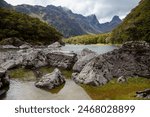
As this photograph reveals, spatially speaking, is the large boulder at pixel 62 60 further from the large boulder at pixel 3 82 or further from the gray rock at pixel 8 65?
the large boulder at pixel 3 82

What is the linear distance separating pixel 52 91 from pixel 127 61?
10.3 metres

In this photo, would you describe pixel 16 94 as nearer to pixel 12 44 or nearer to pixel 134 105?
pixel 134 105

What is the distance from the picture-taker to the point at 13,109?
17.0 metres

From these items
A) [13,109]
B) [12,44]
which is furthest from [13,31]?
[13,109]

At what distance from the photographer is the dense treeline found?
168625 mm

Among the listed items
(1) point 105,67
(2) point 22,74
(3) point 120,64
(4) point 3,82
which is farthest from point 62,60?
(4) point 3,82

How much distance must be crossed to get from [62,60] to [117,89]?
48.2 feet

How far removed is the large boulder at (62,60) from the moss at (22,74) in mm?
4671

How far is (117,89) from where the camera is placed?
28641 millimetres

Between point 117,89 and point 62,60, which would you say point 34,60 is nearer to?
point 62,60

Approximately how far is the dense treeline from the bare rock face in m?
132

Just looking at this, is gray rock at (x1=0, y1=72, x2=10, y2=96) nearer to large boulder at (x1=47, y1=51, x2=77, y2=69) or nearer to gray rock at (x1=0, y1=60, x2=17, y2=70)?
gray rock at (x1=0, y1=60, x2=17, y2=70)

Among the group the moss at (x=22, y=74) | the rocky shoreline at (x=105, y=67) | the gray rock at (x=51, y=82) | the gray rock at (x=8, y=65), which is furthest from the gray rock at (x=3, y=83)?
the gray rock at (x=8, y=65)

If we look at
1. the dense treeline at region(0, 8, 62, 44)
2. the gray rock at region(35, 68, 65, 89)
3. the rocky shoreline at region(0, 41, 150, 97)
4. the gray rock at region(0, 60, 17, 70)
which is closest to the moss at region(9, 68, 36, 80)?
the rocky shoreline at region(0, 41, 150, 97)
